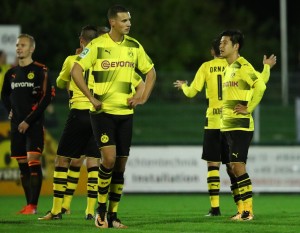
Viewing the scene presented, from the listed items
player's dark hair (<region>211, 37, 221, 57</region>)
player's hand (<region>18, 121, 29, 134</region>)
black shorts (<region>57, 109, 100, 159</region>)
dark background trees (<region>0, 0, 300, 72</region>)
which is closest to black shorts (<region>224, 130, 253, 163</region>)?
player's dark hair (<region>211, 37, 221, 57</region>)

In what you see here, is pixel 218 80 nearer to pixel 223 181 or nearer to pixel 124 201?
pixel 124 201

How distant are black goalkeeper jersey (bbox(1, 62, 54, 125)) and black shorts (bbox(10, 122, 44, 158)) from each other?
0.12m

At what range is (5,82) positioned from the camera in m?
16.0

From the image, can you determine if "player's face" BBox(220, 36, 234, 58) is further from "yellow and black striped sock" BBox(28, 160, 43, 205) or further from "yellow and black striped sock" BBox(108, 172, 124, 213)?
"yellow and black striped sock" BBox(28, 160, 43, 205)

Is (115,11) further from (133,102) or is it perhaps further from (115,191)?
(115,191)

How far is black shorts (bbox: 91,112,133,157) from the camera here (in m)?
13.0

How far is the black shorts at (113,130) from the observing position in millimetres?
12969

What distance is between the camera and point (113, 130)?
1305 centimetres

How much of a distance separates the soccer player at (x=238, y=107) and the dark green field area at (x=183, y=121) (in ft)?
37.9

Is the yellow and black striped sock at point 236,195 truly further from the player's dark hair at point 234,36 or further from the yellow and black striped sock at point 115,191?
the yellow and black striped sock at point 115,191

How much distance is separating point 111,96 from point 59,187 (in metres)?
1.99

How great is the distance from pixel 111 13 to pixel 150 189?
360 inches

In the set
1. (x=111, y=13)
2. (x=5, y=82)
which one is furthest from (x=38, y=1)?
(x=111, y=13)

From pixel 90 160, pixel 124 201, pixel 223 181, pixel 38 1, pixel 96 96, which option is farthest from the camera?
pixel 38 1
